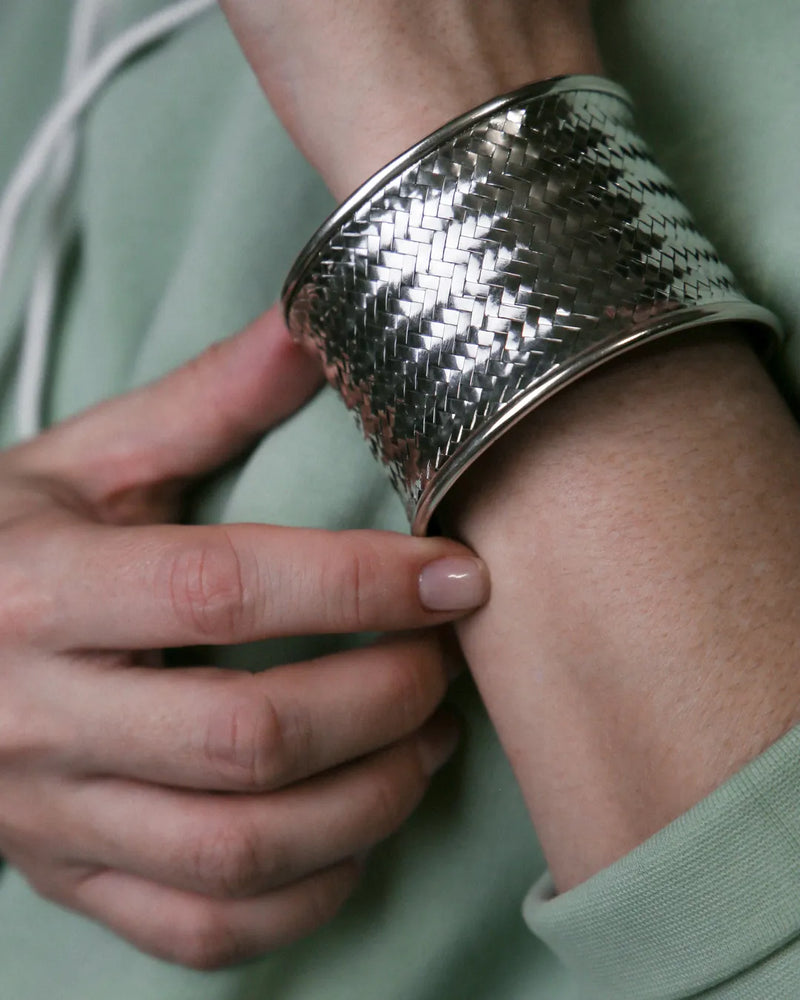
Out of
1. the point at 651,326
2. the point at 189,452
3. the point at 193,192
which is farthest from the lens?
the point at 193,192

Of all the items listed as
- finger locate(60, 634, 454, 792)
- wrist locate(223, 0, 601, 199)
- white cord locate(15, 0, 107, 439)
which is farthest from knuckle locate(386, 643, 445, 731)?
white cord locate(15, 0, 107, 439)

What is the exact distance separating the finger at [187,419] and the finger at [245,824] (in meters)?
0.23

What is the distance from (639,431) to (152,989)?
503 millimetres

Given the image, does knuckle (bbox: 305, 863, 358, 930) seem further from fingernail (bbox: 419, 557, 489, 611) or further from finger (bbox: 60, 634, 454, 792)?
fingernail (bbox: 419, 557, 489, 611)

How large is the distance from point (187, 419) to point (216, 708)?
0.74 ft

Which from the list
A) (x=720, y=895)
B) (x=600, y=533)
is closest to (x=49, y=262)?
(x=600, y=533)

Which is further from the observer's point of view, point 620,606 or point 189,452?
point 189,452

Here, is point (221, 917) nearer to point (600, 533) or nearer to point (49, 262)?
point (600, 533)

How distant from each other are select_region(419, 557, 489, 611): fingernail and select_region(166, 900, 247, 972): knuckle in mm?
259

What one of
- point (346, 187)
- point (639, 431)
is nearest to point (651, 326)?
point (639, 431)

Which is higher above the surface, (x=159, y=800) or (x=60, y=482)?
(x=60, y=482)

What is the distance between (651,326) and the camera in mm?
431

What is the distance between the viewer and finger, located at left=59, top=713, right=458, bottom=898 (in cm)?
54

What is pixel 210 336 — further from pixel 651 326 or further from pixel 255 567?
pixel 651 326
